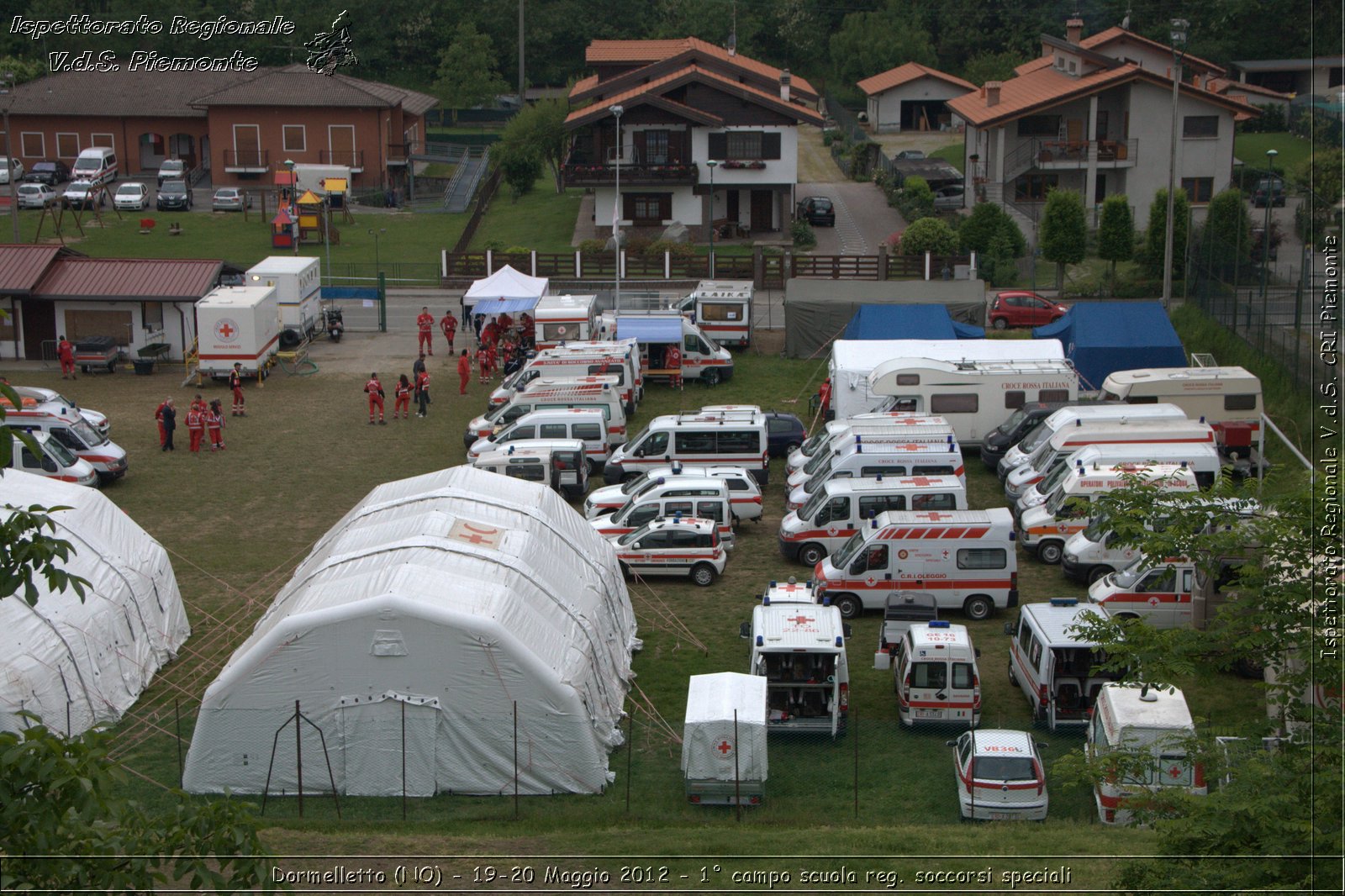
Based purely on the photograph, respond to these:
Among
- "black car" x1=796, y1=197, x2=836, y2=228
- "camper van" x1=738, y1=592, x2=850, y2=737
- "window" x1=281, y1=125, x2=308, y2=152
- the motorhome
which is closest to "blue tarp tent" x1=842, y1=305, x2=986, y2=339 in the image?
the motorhome

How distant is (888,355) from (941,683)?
15.3 meters

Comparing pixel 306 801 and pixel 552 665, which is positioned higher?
pixel 552 665

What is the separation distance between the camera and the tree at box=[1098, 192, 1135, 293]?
48.1 m

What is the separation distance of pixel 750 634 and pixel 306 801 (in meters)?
6.72

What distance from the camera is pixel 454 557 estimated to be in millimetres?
19219

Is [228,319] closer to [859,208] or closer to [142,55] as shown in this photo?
[859,208]

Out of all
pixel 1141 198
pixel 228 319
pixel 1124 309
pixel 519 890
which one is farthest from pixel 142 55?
pixel 519 890

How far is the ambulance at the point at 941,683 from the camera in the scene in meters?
19.0

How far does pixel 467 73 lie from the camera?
82500mm

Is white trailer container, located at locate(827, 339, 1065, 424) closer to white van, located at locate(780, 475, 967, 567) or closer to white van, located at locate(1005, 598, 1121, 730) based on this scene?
white van, located at locate(780, 475, 967, 567)

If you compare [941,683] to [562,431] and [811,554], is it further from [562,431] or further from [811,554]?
[562,431]

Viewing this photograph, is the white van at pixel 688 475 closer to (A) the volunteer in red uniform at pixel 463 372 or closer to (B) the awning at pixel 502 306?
(A) the volunteer in red uniform at pixel 463 372

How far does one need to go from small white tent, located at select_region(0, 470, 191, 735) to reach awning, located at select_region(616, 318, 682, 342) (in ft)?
55.0

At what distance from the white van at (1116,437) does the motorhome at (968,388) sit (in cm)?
379
